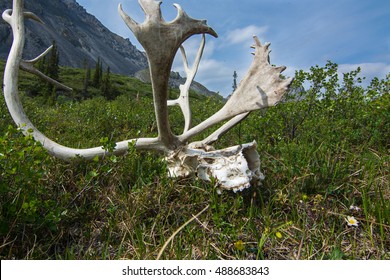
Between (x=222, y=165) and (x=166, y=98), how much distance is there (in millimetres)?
852

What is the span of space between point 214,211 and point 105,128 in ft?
13.4

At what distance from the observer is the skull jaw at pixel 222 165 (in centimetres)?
277

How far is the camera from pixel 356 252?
2.28m

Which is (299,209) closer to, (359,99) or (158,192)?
(158,192)

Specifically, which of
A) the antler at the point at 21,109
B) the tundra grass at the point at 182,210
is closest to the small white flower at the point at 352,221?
the tundra grass at the point at 182,210

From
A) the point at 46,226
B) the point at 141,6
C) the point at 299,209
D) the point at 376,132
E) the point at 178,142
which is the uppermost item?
the point at 141,6

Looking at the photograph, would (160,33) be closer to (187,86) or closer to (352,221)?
(187,86)

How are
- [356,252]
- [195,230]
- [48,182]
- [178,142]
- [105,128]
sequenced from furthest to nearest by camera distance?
[105,128] < [178,142] < [48,182] < [195,230] < [356,252]

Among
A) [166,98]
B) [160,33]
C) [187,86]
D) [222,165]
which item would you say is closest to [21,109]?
[166,98]

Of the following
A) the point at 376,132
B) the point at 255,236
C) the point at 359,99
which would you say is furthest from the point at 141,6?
the point at 359,99

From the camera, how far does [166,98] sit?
9.97ft

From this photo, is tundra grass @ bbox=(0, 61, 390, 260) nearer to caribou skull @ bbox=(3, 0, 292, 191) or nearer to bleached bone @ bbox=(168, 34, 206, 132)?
caribou skull @ bbox=(3, 0, 292, 191)

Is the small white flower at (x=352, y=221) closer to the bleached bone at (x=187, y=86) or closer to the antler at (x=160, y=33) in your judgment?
the antler at (x=160, y=33)

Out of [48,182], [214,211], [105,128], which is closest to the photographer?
[214,211]
